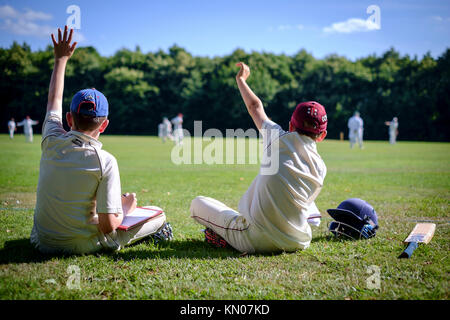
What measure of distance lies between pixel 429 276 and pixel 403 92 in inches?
2304

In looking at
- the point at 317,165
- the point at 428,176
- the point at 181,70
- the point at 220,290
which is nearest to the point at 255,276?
the point at 220,290

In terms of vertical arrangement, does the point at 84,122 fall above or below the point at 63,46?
below

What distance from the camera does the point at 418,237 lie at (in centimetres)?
493

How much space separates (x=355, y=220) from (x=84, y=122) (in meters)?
3.73

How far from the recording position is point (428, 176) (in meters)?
12.5

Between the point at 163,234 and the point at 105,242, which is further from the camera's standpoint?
the point at 163,234

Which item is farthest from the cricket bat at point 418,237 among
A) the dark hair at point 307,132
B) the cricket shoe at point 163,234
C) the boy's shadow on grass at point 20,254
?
the boy's shadow on grass at point 20,254

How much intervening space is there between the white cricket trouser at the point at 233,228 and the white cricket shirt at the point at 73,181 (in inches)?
49.0

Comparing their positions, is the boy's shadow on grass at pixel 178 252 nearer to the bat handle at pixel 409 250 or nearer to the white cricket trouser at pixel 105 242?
the white cricket trouser at pixel 105 242

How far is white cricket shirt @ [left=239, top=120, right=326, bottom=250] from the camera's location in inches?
154

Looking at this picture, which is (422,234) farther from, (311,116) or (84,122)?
(84,122)

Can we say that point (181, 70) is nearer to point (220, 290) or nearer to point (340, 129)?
point (340, 129)

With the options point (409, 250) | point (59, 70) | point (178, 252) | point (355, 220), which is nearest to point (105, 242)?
point (178, 252)

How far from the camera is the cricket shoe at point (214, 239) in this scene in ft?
15.3
